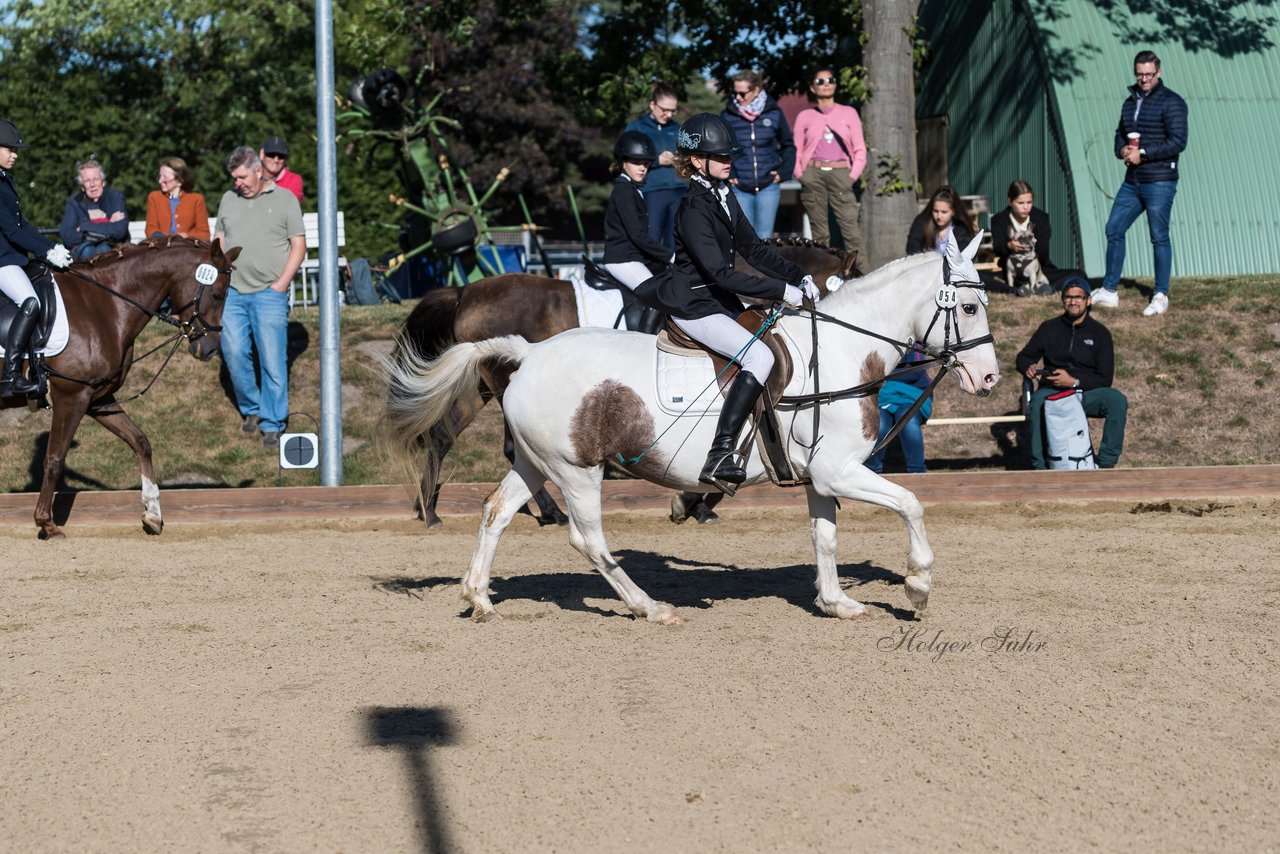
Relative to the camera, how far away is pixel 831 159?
1460 cm

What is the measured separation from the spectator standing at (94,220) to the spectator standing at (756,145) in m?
5.41

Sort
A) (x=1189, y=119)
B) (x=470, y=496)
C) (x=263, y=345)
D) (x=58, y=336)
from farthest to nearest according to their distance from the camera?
(x=1189, y=119) < (x=263, y=345) < (x=470, y=496) < (x=58, y=336)

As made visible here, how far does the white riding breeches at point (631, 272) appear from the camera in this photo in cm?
934

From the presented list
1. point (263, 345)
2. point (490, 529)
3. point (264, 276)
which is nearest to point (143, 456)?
point (263, 345)

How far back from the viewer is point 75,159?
31.9 meters

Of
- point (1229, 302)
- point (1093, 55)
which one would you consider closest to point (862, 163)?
point (1229, 302)

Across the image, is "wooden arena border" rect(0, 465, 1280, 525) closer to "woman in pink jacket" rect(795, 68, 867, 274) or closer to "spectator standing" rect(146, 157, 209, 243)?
"spectator standing" rect(146, 157, 209, 243)

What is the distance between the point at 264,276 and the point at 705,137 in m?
A: 6.68

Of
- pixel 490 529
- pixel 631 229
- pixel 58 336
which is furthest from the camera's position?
pixel 58 336

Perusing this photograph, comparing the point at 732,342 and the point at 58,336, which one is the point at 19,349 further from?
the point at 732,342

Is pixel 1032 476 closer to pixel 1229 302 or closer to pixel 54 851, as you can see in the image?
pixel 1229 302

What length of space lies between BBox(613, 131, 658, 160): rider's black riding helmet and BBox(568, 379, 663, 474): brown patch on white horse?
91.0 inches

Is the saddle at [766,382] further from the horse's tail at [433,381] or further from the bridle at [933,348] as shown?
the horse's tail at [433,381]

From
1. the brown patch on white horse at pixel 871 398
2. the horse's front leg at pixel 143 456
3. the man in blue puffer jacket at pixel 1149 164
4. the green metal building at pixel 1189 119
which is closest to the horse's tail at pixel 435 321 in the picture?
the horse's front leg at pixel 143 456
